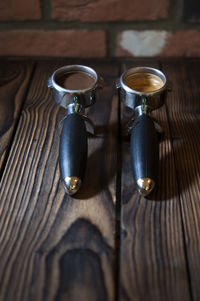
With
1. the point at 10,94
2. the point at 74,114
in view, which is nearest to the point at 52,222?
the point at 74,114

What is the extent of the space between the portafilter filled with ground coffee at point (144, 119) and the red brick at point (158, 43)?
0.77ft

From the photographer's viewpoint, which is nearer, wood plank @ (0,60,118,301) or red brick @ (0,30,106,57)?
wood plank @ (0,60,118,301)

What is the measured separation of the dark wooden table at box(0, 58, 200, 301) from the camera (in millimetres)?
457

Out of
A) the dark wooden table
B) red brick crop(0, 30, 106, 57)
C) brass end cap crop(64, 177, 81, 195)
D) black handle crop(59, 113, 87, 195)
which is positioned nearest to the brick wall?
red brick crop(0, 30, 106, 57)

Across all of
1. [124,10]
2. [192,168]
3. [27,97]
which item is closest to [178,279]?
[192,168]

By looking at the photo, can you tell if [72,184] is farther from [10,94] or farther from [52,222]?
[10,94]

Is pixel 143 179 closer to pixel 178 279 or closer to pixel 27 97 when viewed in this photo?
pixel 178 279

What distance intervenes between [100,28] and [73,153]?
1.27 feet

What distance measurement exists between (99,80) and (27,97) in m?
0.19

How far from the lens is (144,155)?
54cm

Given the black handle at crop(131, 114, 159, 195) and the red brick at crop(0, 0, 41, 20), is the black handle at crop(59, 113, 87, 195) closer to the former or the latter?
the black handle at crop(131, 114, 159, 195)

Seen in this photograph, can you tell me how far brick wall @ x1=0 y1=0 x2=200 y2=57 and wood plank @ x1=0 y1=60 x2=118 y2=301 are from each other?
0.24 m

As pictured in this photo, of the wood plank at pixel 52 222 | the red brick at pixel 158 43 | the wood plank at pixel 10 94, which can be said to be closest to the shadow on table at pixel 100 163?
the wood plank at pixel 52 222

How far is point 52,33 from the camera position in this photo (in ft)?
2.75
